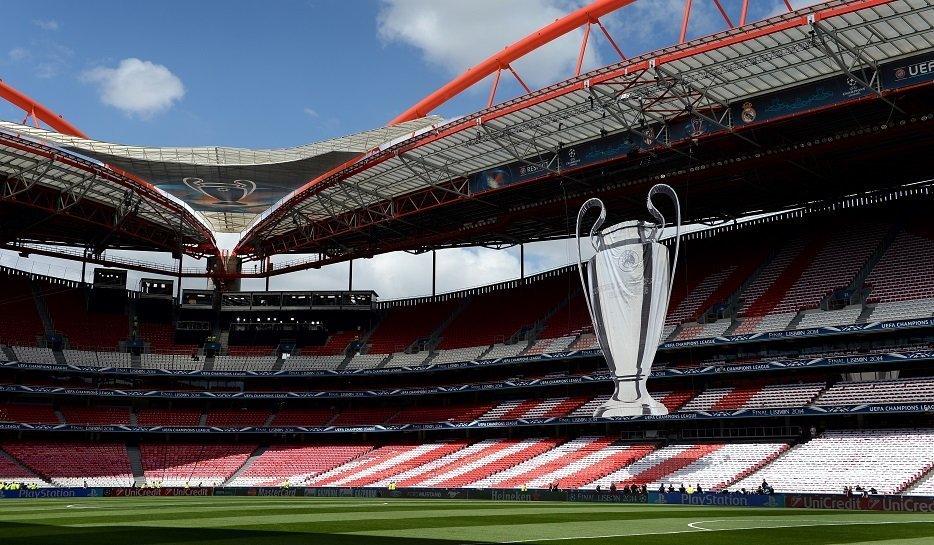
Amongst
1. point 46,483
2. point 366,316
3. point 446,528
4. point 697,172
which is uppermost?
point 697,172

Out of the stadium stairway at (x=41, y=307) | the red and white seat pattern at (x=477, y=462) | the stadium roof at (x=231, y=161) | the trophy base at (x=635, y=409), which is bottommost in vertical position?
the red and white seat pattern at (x=477, y=462)

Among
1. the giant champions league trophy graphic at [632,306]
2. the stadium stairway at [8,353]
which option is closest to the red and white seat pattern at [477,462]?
the giant champions league trophy graphic at [632,306]

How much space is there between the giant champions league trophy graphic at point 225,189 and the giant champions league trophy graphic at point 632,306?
33.0 m

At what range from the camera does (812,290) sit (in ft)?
178

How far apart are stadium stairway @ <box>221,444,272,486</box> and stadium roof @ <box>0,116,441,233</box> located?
19.9 meters

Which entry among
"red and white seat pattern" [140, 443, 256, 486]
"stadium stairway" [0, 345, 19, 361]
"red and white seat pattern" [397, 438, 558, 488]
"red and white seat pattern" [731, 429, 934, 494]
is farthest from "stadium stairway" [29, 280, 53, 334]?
"red and white seat pattern" [731, 429, 934, 494]

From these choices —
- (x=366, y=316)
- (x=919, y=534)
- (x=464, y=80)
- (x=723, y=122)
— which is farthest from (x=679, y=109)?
(x=366, y=316)

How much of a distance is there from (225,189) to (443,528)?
1725 inches

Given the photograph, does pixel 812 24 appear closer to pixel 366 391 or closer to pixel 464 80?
pixel 464 80

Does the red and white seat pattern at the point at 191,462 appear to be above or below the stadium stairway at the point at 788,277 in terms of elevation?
below

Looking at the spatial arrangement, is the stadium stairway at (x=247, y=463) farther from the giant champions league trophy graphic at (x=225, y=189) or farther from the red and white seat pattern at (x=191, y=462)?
the giant champions league trophy graphic at (x=225, y=189)

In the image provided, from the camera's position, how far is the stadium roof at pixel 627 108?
3703 cm

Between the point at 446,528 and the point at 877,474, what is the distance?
1003 inches

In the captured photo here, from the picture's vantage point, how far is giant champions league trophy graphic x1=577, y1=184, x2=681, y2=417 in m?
35.1
